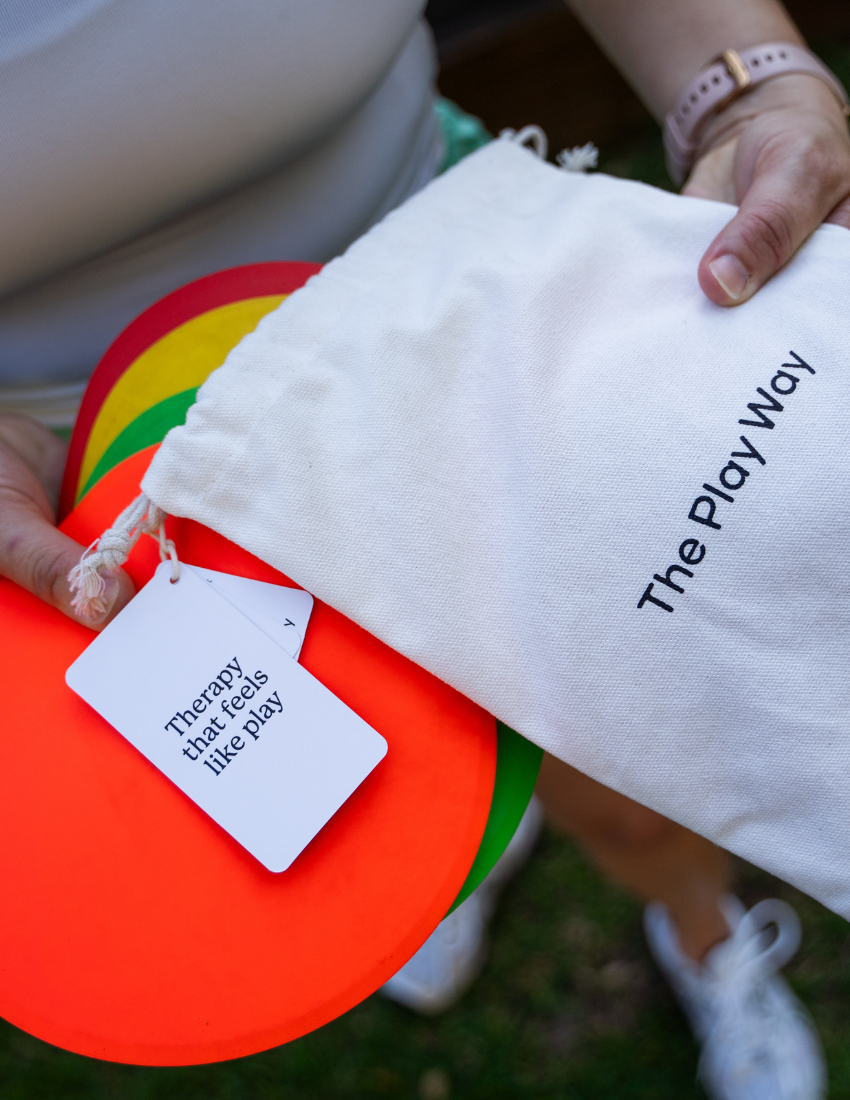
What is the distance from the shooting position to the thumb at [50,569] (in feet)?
1.65

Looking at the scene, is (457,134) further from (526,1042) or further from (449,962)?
(526,1042)

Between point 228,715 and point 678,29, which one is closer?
point 228,715

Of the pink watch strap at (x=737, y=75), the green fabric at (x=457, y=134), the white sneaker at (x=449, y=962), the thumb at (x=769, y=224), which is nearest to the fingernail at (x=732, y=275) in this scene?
the thumb at (x=769, y=224)

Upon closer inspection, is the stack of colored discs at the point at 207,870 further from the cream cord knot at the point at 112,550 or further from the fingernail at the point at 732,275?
the fingernail at the point at 732,275

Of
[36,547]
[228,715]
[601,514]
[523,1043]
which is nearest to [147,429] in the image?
[36,547]

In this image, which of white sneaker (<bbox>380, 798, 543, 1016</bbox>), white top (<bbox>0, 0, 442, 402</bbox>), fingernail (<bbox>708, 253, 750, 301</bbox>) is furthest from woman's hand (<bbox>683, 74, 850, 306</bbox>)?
white sneaker (<bbox>380, 798, 543, 1016</bbox>)

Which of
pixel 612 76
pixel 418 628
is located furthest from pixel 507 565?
pixel 612 76

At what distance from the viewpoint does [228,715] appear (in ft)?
1.58

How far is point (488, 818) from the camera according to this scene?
514mm

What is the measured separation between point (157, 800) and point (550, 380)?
0.36m

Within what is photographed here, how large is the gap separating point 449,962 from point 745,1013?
1.31ft

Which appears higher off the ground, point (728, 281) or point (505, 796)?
point (728, 281)

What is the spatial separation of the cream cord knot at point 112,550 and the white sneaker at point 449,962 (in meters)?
0.78

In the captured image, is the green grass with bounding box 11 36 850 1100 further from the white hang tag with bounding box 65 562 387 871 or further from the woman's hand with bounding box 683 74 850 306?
the woman's hand with bounding box 683 74 850 306
